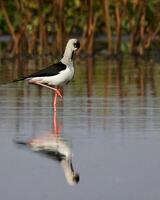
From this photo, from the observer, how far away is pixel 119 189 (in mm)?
8586

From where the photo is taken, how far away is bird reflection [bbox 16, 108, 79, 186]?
366 inches

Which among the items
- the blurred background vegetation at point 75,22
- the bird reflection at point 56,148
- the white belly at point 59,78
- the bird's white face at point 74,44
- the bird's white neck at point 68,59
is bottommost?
the bird reflection at point 56,148

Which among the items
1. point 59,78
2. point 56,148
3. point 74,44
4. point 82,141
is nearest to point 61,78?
point 59,78

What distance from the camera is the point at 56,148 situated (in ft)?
Result: 35.1

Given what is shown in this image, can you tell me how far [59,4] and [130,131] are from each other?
15201 millimetres

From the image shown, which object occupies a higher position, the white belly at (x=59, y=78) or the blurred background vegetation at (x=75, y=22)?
the blurred background vegetation at (x=75, y=22)

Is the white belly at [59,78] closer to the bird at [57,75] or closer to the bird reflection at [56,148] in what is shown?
the bird at [57,75]

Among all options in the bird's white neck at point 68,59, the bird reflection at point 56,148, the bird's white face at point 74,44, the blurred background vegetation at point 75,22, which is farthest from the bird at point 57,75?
the blurred background vegetation at point 75,22

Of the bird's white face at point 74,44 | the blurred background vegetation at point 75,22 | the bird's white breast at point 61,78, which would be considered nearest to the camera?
the bird's white breast at point 61,78

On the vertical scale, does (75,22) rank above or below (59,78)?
above

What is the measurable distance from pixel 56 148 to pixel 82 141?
1.92 ft

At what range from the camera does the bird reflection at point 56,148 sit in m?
9.29

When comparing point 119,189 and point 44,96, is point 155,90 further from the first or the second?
point 119,189

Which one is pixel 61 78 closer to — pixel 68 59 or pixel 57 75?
pixel 57 75
